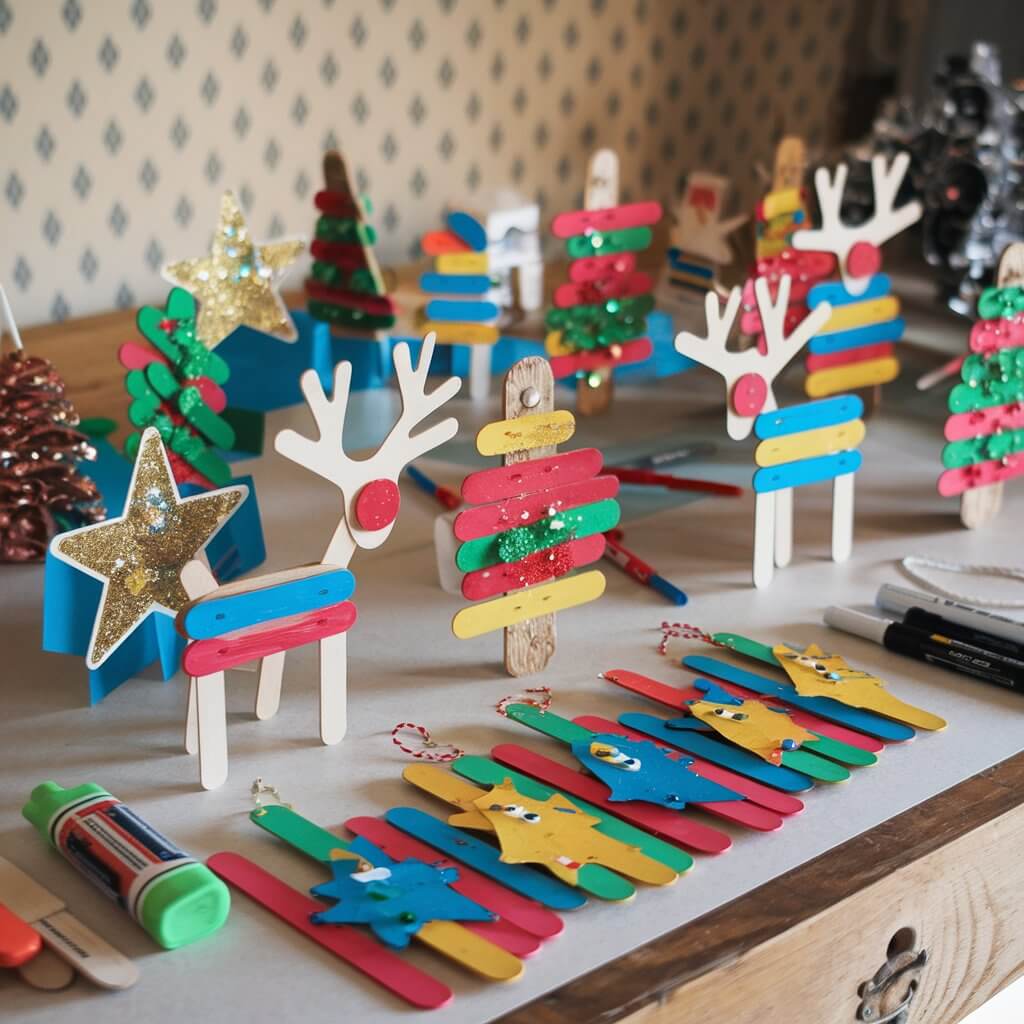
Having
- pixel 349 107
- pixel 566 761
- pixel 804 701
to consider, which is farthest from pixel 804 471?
pixel 349 107

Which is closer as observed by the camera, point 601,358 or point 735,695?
point 735,695

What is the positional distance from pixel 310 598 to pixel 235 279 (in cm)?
59

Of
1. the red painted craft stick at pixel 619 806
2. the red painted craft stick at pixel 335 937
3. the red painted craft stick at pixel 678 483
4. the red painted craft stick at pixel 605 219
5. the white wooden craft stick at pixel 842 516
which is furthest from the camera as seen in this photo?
the red painted craft stick at pixel 605 219

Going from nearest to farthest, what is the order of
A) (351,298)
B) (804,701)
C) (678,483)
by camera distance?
(804,701)
(678,483)
(351,298)

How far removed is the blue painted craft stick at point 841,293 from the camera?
1273 millimetres

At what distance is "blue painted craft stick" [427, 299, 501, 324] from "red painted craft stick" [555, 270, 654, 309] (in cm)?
9

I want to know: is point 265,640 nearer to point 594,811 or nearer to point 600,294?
point 594,811

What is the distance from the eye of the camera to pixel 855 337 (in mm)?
1294

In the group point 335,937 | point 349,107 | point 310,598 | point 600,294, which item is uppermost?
point 349,107

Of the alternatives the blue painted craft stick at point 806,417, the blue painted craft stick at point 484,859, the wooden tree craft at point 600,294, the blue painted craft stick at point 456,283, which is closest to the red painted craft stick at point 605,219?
Result: the wooden tree craft at point 600,294

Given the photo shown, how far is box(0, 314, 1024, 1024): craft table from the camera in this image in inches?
24.6

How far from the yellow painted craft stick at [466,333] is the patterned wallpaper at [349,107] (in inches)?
15.3

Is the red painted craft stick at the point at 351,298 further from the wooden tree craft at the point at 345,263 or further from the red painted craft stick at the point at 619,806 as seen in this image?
the red painted craft stick at the point at 619,806

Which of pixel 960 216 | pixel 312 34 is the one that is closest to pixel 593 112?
pixel 312 34
